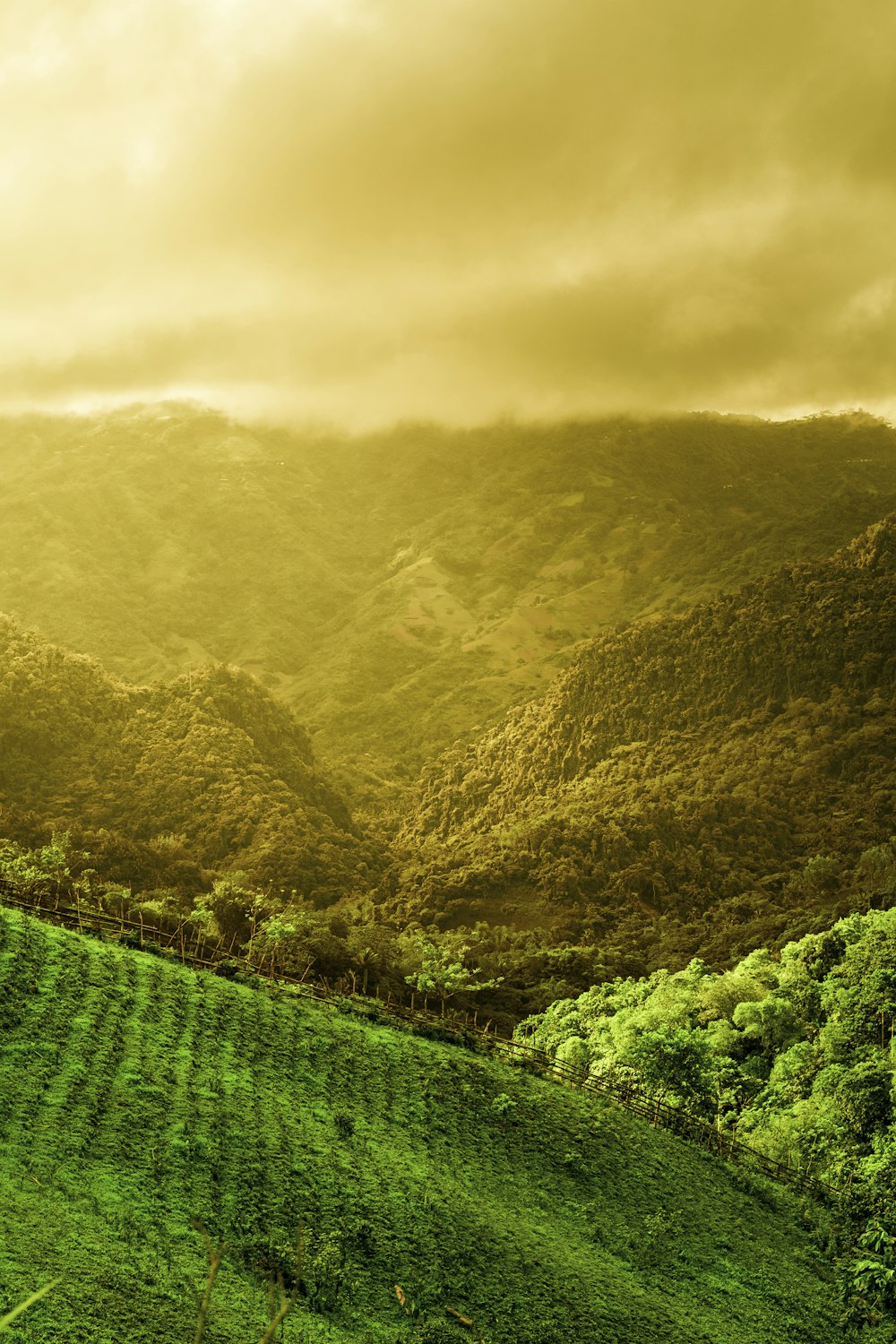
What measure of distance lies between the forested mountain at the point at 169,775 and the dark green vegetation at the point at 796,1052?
152 ft

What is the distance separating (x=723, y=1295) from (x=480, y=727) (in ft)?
533

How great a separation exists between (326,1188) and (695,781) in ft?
359

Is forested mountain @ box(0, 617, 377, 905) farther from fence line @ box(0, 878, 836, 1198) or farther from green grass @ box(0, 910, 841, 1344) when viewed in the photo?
green grass @ box(0, 910, 841, 1344)

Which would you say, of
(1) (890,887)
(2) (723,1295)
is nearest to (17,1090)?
(2) (723,1295)

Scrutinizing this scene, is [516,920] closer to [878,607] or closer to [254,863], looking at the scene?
[254,863]

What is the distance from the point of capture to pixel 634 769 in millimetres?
136625

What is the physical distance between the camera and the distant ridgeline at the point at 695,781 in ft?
342

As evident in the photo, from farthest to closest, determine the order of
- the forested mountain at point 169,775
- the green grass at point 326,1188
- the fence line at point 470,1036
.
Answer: the forested mountain at point 169,775
the fence line at point 470,1036
the green grass at point 326,1188

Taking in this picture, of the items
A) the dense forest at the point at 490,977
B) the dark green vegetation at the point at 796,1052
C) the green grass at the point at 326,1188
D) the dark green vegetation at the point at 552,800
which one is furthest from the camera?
the dark green vegetation at the point at 552,800

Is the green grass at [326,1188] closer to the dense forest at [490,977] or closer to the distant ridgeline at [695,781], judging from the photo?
the dense forest at [490,977]

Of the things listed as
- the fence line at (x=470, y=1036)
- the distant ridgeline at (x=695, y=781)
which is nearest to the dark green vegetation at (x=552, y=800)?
the distant ridgeline at (x=695, y=781)

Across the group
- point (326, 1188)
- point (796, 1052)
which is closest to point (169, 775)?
point (796, 1052)

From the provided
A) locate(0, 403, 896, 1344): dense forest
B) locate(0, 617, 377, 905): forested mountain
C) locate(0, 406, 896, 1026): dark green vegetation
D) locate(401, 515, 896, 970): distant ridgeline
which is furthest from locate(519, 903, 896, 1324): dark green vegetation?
locate(0, 617, 377, 905): forested mountain

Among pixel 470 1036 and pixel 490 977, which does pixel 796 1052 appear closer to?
pixel 470 1036
